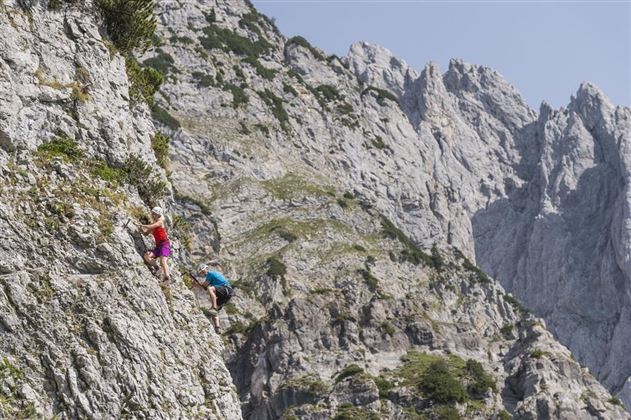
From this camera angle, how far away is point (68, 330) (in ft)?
66.5

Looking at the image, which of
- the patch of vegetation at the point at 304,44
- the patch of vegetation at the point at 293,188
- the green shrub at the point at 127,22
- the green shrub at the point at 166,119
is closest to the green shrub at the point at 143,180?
the green shrub at the point at 127,22

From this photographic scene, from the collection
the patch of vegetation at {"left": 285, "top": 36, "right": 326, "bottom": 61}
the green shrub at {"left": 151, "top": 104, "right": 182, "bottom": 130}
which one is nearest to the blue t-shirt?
the green shrub at {"left": 151, "top": 104, "right": 182, "bottom": 130}

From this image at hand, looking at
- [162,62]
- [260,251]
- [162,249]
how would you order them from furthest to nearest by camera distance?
[162,62] < [260,251] < [162,249]

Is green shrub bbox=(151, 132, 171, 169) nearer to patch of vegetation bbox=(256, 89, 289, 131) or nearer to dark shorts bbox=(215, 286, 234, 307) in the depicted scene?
dark shorts bbox=(215, 286, 234, 307)

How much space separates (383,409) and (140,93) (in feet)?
173

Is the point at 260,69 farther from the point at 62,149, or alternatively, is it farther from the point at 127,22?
the point at 62,149

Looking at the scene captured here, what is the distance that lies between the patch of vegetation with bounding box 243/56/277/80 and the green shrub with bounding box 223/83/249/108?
34.2 feet

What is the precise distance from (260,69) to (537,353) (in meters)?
81.0

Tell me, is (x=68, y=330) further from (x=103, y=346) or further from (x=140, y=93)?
(x=140, y=93)

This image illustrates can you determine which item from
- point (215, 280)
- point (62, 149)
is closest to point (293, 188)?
point (215, 280)

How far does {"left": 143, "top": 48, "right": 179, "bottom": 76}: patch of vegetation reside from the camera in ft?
434

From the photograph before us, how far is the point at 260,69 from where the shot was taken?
494ft

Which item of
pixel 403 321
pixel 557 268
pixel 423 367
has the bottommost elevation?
pixel 423 367

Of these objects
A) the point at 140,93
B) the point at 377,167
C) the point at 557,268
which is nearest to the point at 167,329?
the point at 140,93
